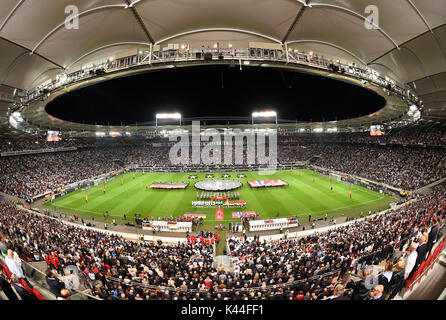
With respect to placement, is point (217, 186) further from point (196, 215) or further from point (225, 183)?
point (196, 215)

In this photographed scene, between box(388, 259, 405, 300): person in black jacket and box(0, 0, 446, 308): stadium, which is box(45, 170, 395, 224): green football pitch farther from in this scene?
box(388, 259, 405, 300): person in black jacket

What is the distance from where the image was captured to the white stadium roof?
12.8m

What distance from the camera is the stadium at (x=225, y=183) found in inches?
348

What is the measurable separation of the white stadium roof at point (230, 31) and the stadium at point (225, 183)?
0.43 ft

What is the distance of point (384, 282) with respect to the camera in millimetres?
4473

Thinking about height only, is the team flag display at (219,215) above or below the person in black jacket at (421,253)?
below
